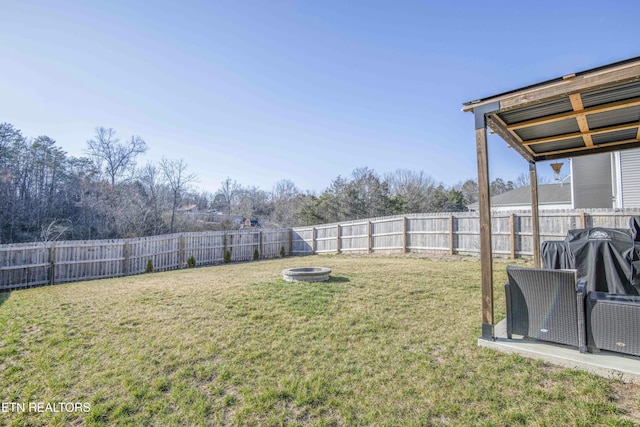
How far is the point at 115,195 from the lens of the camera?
2077 centimetres

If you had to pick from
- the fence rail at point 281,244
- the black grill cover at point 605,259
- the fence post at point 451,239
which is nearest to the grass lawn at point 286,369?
the black grill cover at point 605,259

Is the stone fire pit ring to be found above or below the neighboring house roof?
below

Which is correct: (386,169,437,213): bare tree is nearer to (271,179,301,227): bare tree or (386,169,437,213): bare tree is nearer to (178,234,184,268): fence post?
(271,179,301,227): bare tree

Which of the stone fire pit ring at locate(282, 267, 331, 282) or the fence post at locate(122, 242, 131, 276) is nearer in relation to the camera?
the stone fire pit ring at locate(282, 267, 331, 282)

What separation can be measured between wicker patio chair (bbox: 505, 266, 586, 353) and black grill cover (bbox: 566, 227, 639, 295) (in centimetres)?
127

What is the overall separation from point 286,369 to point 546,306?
8.90 ft

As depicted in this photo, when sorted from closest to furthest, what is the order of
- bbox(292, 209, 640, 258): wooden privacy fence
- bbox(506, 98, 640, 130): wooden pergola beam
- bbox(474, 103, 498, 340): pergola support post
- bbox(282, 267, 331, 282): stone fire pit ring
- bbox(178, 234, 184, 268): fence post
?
bbox(474, 103, 498, 340): pergola support post, bbox(506, 98, 640, 130): wooden pergola beam, bbox(282, 267, 331, 282): stone fire pit ring, bbox(292, 209, 640, 258): wooden privacy fence, bbox(178, 234, 184, 268): fence post

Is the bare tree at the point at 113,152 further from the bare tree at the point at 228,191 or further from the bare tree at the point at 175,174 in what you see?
the bare tree at the point at 228,191

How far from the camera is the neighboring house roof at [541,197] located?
1692 centimetres

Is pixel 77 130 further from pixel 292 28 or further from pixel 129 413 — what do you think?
pixel 129 413

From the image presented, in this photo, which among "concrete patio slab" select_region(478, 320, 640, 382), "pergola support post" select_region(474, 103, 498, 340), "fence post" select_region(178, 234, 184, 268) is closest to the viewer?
"concrete patio slab" select_region(478, 320, 640, 382)

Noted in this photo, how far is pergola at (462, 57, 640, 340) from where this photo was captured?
113 inches

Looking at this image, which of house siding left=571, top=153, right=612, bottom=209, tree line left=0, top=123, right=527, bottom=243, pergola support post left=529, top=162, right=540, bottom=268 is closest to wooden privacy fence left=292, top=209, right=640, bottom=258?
pergola support post left=529, top=162, right=540, bottom=268

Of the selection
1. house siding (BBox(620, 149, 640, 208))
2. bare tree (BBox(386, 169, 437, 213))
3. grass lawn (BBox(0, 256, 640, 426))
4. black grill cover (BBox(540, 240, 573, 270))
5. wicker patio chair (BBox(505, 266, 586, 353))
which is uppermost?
bare tree (BBox(386, 169, 437, 213))
